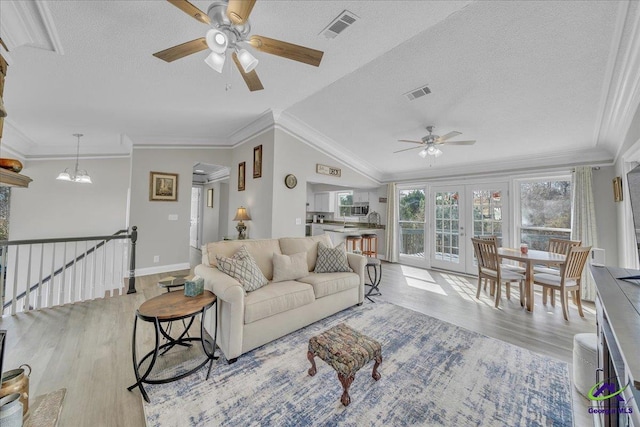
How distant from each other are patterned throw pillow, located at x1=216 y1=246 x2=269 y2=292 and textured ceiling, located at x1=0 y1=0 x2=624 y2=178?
2.11m

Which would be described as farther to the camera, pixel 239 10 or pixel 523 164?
pixel 523 164

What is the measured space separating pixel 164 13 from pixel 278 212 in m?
2.83

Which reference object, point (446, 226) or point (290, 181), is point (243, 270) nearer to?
point (290, 181)

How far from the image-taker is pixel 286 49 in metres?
1.81

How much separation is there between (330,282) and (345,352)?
1.24 meters

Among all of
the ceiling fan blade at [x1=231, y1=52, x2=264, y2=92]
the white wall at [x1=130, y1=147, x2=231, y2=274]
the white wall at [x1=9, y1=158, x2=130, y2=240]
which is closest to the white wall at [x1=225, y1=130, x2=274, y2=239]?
the white wall at [x1=130, y1=147, x2=231, y2=274]

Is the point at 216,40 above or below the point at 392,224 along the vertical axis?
above

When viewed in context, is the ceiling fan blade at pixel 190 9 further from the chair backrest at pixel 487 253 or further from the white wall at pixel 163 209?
the white wall at pixel 163 209

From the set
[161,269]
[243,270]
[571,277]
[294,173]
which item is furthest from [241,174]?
[571,277]

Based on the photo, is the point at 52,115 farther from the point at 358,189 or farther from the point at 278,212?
the point at 358,189

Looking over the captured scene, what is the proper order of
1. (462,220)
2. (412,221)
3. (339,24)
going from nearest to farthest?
(339,24) < (462,220) < (412,221)

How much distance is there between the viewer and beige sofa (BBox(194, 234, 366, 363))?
210 cm

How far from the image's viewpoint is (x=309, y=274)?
313 centimetres

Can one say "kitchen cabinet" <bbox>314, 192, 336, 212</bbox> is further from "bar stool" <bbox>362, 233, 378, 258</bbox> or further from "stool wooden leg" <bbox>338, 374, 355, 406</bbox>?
"stool wooden leg" <bbox>338, 374, 355, 406</bbox>
